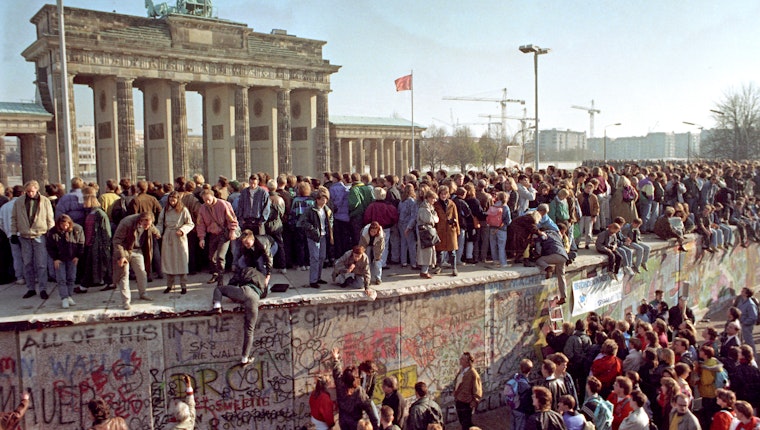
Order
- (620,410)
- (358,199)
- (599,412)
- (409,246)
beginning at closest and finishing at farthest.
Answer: (599,412), (620,410), (358,199), (409,246)

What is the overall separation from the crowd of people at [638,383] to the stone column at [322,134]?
32060mm

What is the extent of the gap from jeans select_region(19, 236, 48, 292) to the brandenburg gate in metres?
21.4

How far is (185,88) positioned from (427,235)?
3029 cm

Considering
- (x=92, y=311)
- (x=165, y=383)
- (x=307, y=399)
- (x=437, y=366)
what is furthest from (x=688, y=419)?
(x=92, y=311)

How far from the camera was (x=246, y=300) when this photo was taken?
9875 millimetres

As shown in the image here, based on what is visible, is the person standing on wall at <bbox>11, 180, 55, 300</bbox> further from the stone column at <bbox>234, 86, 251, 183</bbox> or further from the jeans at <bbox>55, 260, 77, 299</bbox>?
the stone column at <bbox>234, 86, 251, 183</bbox>

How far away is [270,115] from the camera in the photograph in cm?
4181

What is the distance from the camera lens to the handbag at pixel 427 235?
1216 centimetres

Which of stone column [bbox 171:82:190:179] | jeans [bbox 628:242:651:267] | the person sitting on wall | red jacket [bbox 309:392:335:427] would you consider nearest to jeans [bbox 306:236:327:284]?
the person sitting on wall

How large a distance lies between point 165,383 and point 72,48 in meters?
27.2

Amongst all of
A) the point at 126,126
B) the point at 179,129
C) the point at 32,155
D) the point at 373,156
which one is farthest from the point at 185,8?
the point at 373,156

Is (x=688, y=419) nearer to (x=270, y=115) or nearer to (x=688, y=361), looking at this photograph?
(x=688, y=361)

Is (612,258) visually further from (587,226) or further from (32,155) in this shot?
(32,155)

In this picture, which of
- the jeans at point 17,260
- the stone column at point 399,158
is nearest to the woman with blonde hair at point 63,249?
the jeans at point 17,260
